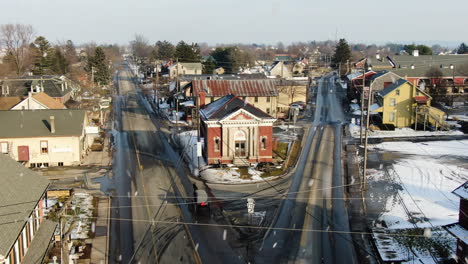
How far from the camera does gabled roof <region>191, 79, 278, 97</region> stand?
64438 mm

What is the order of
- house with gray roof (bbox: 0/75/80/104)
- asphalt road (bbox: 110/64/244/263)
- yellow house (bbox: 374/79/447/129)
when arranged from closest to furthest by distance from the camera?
1. asphalt road (bbox: 110/64/244/263)
2. yellow house (bbox: 374/79/447/129)
3. house with gray roof (bbox: 0/75/80/104)

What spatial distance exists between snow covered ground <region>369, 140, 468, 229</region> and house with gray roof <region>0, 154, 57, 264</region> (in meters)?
18.8

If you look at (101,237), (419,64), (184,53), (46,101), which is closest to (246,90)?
(46,101)

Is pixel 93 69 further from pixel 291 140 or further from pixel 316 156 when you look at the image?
pixel 316 156

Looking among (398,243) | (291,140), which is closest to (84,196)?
(398,243)

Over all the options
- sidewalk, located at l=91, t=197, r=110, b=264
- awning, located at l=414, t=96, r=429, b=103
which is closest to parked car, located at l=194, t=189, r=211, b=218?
sidewalk, located at l=91, t=197, r=110, b=264

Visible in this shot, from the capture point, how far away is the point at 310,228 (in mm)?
27500

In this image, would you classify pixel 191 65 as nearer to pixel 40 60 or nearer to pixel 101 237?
pixel 40 60

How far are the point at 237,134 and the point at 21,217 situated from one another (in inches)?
955

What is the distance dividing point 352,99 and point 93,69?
57180 millimetres

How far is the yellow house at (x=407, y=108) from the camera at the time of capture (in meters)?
57.0

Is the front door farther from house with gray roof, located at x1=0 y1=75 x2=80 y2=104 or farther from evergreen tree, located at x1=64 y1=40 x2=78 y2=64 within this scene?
evergreen tree, located at x1=64 y1=40 x2=78 y2=64

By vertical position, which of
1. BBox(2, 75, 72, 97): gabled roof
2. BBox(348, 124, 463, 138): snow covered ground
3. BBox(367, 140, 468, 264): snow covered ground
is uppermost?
BBox(2, 75, 72, 97): gabled roof

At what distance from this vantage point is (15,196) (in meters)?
21.0
